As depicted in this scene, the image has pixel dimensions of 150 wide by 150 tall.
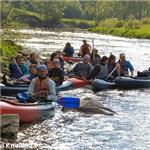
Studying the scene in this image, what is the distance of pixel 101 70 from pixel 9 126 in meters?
8.24

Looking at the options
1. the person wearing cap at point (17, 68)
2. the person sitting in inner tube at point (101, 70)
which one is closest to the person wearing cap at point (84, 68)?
the person sitting in inner tube at point (101, 70)

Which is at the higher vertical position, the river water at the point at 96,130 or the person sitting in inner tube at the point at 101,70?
the person sitting in inner tube at the point at 101,70

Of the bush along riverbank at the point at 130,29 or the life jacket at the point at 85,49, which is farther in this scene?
the bush along riverbank at the point at 130,29

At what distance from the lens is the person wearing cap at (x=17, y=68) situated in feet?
51.6

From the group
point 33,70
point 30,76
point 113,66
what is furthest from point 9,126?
point 113,66

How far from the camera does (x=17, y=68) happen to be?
15.7m

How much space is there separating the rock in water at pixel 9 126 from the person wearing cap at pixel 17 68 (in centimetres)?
613

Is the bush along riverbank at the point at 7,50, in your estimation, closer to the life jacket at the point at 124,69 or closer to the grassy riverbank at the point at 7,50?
the grassy riverbank at the point at 7,50

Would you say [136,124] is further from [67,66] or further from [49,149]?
[67,66]

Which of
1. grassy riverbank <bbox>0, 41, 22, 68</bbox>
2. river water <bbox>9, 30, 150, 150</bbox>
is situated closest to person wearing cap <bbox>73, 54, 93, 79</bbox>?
river water <bbox>9, 30, 150, 150</bbox>

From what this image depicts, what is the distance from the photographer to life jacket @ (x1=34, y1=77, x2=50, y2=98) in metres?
11.8

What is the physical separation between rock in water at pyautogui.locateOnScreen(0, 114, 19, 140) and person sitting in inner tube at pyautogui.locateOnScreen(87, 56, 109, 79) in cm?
786

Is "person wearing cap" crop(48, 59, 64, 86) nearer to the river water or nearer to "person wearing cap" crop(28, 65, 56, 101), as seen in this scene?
the river water

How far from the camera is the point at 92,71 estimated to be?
56.9 feet
